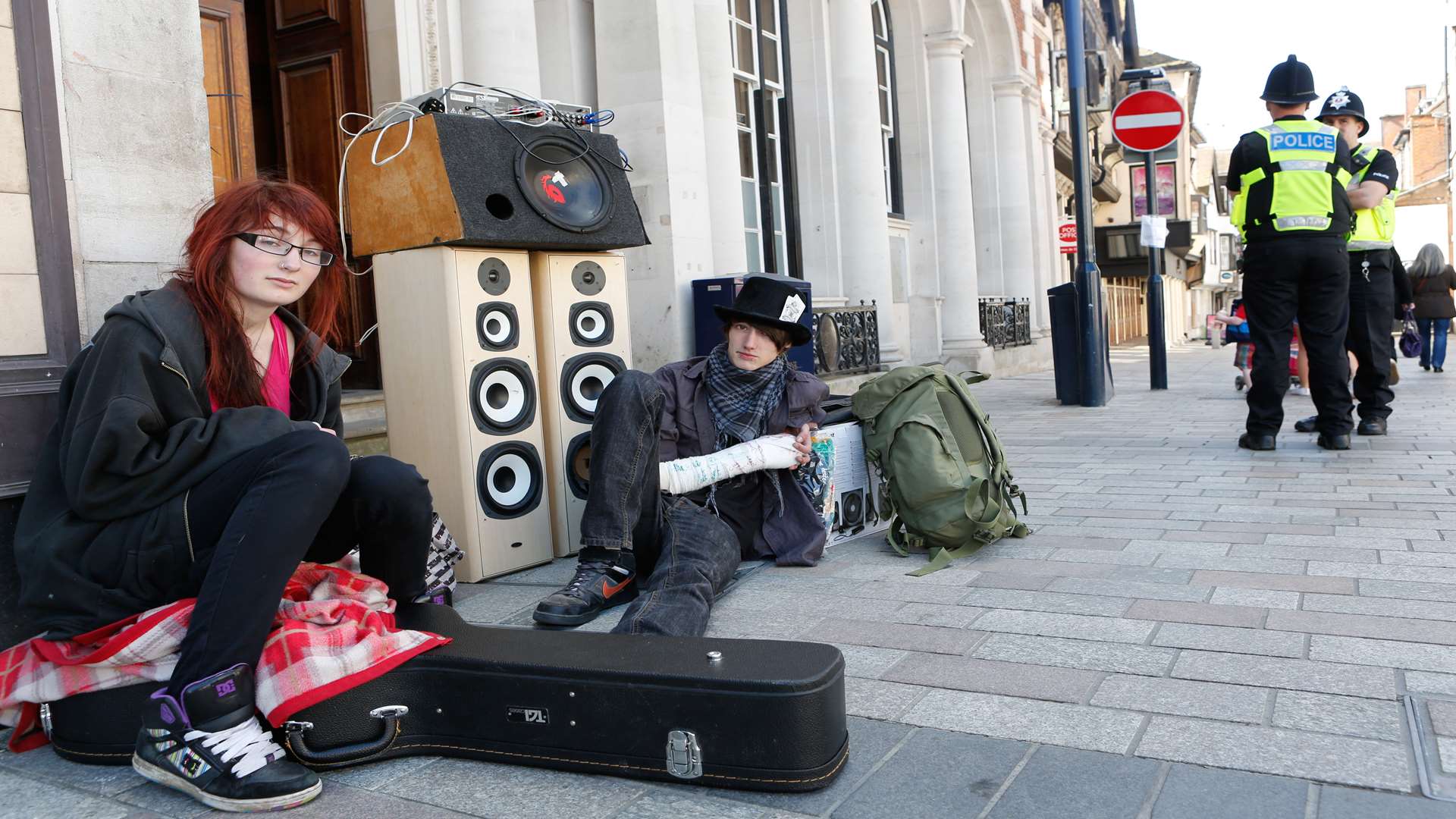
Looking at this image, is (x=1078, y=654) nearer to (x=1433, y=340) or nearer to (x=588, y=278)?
(x=588, y=278)

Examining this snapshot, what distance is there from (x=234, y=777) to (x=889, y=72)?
12.8m

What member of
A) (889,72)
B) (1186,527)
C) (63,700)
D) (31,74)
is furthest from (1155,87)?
(63,700)

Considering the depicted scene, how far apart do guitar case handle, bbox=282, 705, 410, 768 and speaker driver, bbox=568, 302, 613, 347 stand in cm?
210

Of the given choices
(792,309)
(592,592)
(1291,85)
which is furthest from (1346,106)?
(592,592)

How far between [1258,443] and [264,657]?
5701 millimetres

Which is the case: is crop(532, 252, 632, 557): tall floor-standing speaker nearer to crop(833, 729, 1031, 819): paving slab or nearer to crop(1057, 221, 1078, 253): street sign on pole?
crop(833, 729, 1031, 819): paving slab

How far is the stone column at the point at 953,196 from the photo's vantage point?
1388 centimetres

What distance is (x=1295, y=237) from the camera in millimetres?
5914

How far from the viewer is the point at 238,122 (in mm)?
4793

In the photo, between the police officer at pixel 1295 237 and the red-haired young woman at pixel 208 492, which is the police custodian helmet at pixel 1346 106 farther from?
the red-haired young woman at pixel 208 492

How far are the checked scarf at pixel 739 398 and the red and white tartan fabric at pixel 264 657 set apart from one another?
1.55 metres

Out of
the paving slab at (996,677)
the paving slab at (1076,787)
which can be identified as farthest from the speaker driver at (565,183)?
the paving slab at (1076,787)

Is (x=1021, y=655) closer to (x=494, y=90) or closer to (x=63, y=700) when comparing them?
(x=63, y=700)

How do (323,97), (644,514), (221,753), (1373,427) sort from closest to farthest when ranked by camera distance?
(221,753) < (644,514) < (323,97) < (1373,427)
